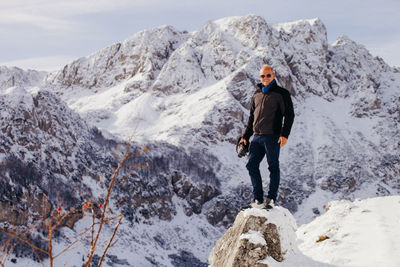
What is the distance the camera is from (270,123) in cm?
981

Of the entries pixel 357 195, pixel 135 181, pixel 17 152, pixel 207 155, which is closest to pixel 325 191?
pixel 357 195

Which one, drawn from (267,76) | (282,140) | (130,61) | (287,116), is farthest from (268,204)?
(130,61)

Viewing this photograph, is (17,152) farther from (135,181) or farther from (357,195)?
(357,195)

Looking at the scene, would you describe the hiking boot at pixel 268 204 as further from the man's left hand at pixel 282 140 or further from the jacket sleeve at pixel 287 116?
the jacket sleeve at pixel 287 116

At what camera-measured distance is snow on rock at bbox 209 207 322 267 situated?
9.10 m

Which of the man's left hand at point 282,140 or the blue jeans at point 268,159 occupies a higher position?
the man's left hand at point 282,140

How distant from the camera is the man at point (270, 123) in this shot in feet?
32.0

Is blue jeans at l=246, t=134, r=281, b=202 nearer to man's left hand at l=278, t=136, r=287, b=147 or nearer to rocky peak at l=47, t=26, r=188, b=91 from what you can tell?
man's left hand at l=278, t=136, r=287, b=147

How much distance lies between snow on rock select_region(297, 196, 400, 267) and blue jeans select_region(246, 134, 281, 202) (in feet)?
6.80

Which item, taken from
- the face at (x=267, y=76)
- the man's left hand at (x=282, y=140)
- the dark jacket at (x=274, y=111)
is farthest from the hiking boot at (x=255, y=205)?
the face at (x=267, y=76)

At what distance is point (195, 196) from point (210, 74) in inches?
2945

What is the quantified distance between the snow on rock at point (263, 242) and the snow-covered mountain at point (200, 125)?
208ft

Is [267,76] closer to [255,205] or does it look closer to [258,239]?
[255,205]

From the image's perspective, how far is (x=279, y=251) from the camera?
30.3ft
